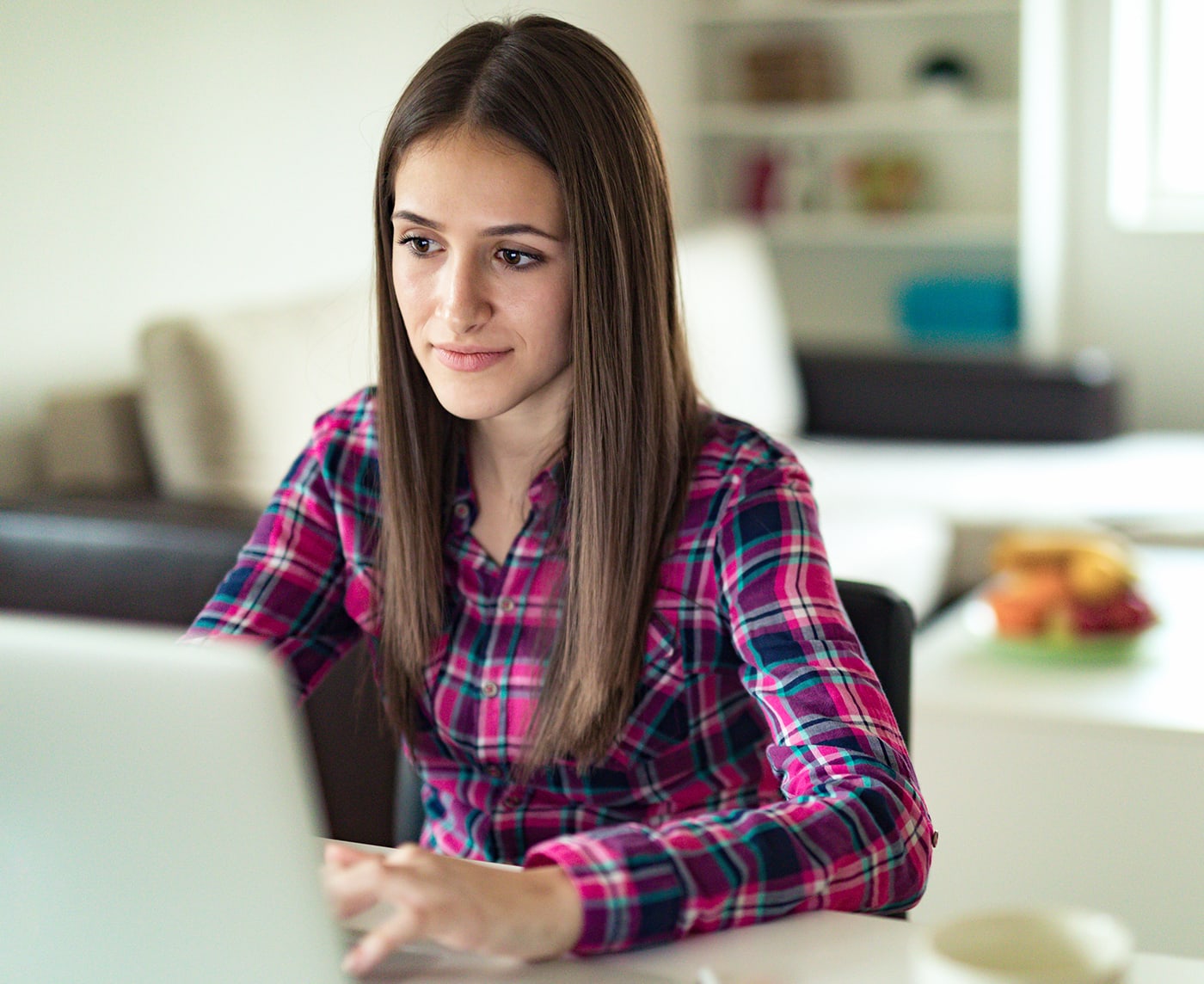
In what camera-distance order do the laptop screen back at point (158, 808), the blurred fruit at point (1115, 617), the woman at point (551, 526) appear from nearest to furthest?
the laptop screen back at point (158, 808), the woman at point (551, 526), the blurred fruit at point (1115, 617)

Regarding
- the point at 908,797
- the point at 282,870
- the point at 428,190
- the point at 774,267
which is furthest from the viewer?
the point at 774,267

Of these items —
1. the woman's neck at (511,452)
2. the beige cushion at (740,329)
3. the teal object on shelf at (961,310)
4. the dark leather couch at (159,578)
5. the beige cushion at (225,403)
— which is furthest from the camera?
the teal object on shelf at (961,310)

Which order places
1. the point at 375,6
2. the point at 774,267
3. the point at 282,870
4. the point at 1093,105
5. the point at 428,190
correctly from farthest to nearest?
the point at 774,267
the point at 1093,105
the point at 375,6
the point at 428,190
the point at 282,870

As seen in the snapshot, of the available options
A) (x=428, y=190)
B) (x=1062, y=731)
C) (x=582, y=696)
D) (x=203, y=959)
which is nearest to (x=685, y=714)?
(x=582, y=696)

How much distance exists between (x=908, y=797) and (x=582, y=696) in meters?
0.26

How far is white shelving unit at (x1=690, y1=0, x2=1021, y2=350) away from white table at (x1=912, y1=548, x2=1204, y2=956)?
2.48m

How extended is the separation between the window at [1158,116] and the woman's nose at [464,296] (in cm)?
342

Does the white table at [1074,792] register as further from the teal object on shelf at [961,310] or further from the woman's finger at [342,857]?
the teal object on shelf at [961,310]

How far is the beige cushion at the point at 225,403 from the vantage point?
2119 mm

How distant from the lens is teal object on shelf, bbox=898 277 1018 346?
13.5 ft

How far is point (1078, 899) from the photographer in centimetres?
170

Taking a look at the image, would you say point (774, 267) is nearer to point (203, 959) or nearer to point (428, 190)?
point (428, 190)

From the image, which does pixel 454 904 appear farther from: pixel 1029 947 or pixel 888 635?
pixel 888 635

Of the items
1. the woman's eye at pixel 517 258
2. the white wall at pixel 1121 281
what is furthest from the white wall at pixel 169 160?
the white wall at pixel 1121 281
